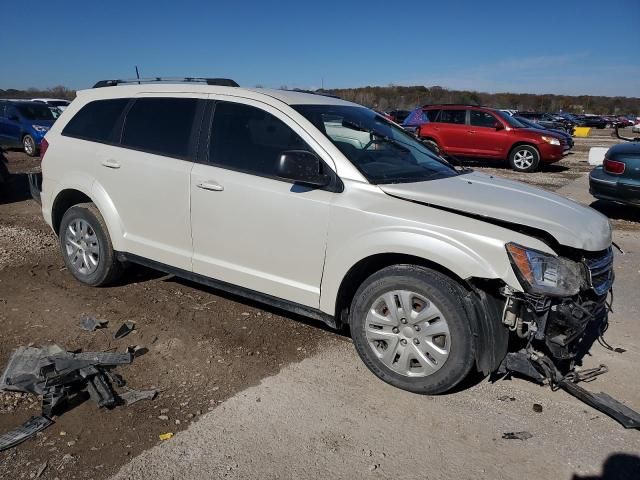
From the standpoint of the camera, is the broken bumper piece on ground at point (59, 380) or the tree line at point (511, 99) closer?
the broken bumper piece on ground at point (59, 380)

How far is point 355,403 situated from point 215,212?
1.68 meters

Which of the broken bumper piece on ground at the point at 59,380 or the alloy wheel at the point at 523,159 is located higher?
the alloy wheel at the point at 523,159

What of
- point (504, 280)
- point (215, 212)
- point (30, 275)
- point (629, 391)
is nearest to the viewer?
point (504, 280)

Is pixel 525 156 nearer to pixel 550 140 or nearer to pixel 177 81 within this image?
pixel 550 140

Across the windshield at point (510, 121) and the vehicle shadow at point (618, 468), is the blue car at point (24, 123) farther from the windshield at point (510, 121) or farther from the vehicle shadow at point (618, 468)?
the vehicle shadow at point (618, 468)

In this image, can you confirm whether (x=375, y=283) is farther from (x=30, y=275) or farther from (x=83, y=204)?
(x=30, y=275)

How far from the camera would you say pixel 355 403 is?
3203 mm

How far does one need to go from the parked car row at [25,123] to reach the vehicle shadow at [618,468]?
15.7 meters

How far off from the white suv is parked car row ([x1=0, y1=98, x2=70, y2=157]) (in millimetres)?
11703

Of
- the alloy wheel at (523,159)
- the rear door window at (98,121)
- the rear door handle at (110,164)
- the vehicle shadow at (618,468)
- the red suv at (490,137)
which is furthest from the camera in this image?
the alloy wheel at (523,159)

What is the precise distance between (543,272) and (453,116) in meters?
13.5

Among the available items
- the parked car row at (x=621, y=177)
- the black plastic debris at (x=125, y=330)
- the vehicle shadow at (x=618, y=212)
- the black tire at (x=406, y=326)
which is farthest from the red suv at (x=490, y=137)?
the black tire at (x=406, y=326)

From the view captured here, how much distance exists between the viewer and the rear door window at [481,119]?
49.8 ft

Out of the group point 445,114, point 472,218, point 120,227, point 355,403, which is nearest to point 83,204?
point 120,227
